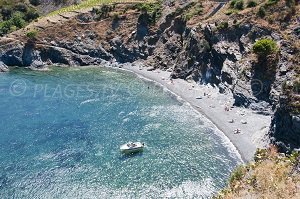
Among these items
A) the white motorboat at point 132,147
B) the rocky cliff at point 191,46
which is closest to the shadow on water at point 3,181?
the white motorboat at point 132,147

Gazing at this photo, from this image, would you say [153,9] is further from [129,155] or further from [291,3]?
[129,155]

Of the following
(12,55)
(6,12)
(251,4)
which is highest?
(251,4)

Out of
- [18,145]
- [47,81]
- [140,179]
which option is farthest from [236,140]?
[47,81]

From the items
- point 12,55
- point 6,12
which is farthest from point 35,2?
point 12,55

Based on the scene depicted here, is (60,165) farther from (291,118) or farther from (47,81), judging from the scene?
(47,81)

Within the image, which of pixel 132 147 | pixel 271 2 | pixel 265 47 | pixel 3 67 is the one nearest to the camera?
pixel 132 147
